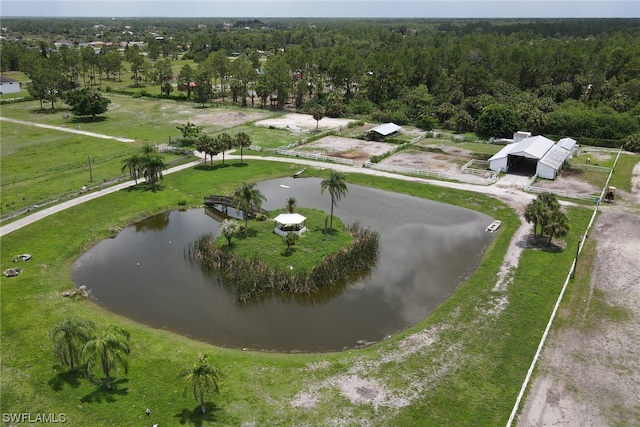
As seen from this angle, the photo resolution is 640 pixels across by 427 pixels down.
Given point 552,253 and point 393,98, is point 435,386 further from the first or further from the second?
point 393,98

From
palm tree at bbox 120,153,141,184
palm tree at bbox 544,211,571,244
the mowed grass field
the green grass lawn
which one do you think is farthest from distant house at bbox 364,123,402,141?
palm tree at bbox 544,211,571,244

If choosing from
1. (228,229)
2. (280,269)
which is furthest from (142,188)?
(280,269)

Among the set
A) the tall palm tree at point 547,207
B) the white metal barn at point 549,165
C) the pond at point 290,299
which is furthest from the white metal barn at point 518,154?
the tall palm tree at point 547,207

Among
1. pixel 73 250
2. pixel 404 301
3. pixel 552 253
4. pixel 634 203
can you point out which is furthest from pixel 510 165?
pixel 73 250

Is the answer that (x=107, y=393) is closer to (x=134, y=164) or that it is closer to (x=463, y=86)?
(x=134, y=164)

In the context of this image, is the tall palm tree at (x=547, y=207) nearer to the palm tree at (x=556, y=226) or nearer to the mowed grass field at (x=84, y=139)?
the palm tree at (x=556, y=226)

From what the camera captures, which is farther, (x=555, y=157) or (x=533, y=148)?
(x=533, y=148)
